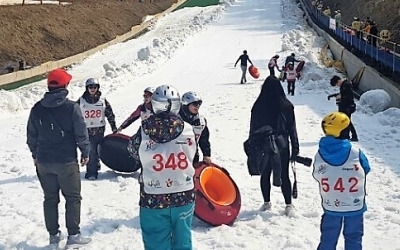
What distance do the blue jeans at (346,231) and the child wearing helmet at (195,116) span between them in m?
2.52

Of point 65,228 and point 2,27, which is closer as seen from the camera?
point 65,228

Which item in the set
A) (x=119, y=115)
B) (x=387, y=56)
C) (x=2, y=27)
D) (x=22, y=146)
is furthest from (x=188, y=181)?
(x=2, y=27)

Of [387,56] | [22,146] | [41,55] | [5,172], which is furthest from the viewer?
[41,55]

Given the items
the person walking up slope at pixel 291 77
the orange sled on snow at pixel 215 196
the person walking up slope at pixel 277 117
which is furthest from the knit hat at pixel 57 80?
the person walking up slope at pixel 291 77

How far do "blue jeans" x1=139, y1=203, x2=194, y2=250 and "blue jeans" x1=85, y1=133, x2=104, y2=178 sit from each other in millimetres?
4912

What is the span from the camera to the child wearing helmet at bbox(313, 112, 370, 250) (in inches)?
244

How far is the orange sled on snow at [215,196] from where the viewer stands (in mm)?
7945

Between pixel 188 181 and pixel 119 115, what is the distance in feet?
43.0

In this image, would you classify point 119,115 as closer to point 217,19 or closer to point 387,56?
point 387,56

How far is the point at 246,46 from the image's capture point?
40.1 m

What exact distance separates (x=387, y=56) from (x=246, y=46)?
1874 centimetres

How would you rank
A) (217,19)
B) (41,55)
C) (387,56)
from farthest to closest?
(217,19)
(41,55)
(387,56)

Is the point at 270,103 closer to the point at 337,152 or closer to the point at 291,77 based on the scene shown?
the point at 337,152

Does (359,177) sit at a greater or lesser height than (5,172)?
greater
